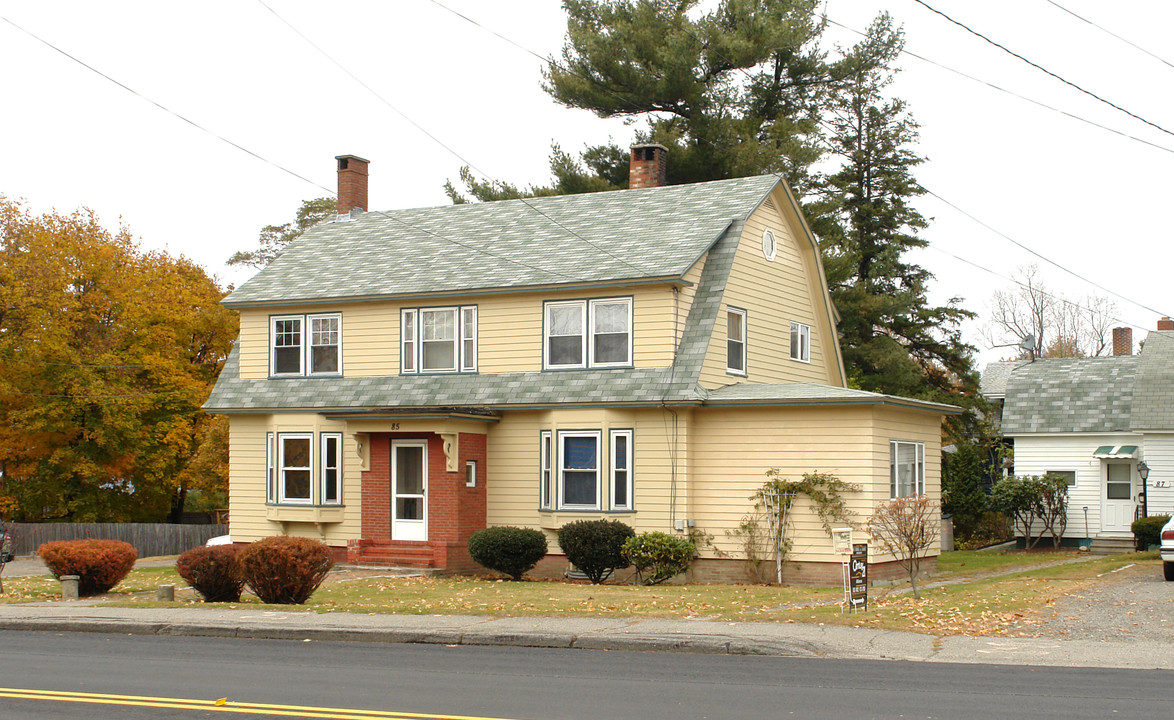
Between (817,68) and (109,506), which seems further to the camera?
(109,506)

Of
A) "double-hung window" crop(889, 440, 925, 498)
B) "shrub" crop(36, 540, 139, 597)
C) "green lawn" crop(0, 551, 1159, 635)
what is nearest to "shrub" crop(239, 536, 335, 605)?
"green lawn" crop(0, 551, 1159, 635)

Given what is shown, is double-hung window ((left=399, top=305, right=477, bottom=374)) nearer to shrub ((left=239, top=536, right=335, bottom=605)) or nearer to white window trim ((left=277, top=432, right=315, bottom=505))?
white window trim ((left=277, top=432, right=315, bottom=505))

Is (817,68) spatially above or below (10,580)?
above

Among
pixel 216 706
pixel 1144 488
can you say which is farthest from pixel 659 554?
pixel 1144 488

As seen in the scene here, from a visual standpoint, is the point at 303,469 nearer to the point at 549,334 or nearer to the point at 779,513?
the point at 549,334

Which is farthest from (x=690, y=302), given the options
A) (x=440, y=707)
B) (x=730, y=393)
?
(x=440, y=707)

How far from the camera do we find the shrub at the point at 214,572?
18828mm

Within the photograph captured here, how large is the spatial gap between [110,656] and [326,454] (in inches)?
525

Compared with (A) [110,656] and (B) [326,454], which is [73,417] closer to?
(B) [326,454]

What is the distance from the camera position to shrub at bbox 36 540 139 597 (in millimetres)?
20406

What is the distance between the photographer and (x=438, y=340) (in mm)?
26781

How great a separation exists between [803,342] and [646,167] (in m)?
5.93

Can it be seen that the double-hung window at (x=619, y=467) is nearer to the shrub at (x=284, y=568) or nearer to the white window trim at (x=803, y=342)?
the white window trim at (x=803, y=342)

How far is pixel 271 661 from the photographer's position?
1316 centimetres
